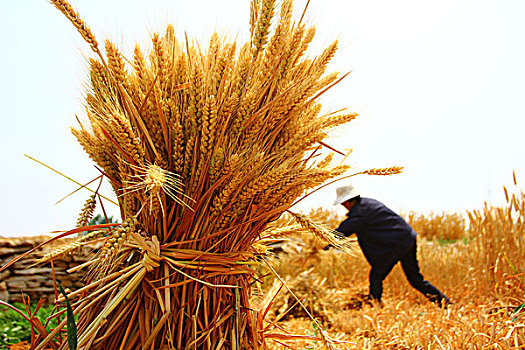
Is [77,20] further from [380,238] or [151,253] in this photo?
[380,238]

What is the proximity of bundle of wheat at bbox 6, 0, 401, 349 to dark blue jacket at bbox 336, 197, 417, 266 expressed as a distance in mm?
3454

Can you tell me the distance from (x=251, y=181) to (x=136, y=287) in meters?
0.31

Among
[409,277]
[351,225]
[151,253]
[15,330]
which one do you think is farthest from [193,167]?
[409,277]

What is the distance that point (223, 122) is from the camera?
744 mm

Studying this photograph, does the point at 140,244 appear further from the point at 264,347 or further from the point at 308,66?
the point at 308,66

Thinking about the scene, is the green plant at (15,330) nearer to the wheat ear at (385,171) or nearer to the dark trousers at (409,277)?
the wheat ear at (385,171)

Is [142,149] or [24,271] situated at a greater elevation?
[142,149]

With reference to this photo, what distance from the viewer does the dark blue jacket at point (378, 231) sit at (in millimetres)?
4176

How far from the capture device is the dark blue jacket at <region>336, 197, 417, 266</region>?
13.7 ft

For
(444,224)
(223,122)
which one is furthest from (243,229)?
(444,224)

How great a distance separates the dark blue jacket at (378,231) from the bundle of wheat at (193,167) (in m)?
3.45

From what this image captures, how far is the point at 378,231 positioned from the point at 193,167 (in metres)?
3.88

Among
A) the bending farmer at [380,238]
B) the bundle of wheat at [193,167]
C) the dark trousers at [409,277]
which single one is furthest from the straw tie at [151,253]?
the dark trousers at [409,277]

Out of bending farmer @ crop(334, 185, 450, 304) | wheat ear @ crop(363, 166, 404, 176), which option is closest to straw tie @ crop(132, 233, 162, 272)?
wheat ear @ crop(363, 166, 404, 176)
